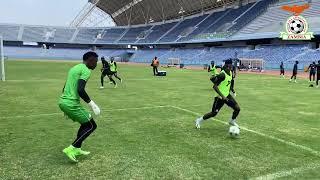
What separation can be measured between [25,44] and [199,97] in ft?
354

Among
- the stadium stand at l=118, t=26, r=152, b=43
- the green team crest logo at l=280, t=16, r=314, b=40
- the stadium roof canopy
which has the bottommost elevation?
A: the green team crest logo at l=280, t=16, r=314, b=40

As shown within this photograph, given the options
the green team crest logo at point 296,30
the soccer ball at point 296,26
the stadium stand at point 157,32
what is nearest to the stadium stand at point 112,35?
the stadium stand at point 157,32

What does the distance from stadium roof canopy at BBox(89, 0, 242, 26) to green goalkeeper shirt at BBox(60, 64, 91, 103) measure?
250 feet

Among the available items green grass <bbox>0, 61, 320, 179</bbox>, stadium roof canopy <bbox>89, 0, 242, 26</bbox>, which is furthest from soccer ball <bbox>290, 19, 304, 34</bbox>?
stadium roof canopy <bbox>89, 0, 242, 26</bbox>

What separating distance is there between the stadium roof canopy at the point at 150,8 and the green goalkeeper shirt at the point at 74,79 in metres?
76.1

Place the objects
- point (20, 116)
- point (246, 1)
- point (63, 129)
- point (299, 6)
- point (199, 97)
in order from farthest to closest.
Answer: point (246, 1)
point (299, 6)
point (199, 97)
point (20, 116)
point (63, 129)

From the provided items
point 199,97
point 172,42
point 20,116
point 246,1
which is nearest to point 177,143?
point 20,116

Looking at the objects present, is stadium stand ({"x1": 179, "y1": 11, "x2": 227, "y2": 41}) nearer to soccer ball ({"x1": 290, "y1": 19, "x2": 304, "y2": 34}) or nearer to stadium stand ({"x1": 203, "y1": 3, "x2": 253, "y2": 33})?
stadium stand ({"x1": 203, "y1": 3, "x2": 253, "y2": 33})

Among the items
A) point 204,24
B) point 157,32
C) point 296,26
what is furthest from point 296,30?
point 157,32

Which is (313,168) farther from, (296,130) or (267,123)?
(267,123)

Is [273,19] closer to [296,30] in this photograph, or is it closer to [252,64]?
[252,64]

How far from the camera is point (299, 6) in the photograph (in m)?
57.7

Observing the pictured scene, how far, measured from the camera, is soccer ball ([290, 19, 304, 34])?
45.0 meters

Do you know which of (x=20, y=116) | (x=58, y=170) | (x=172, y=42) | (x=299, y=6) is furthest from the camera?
(x=172, y=42)
